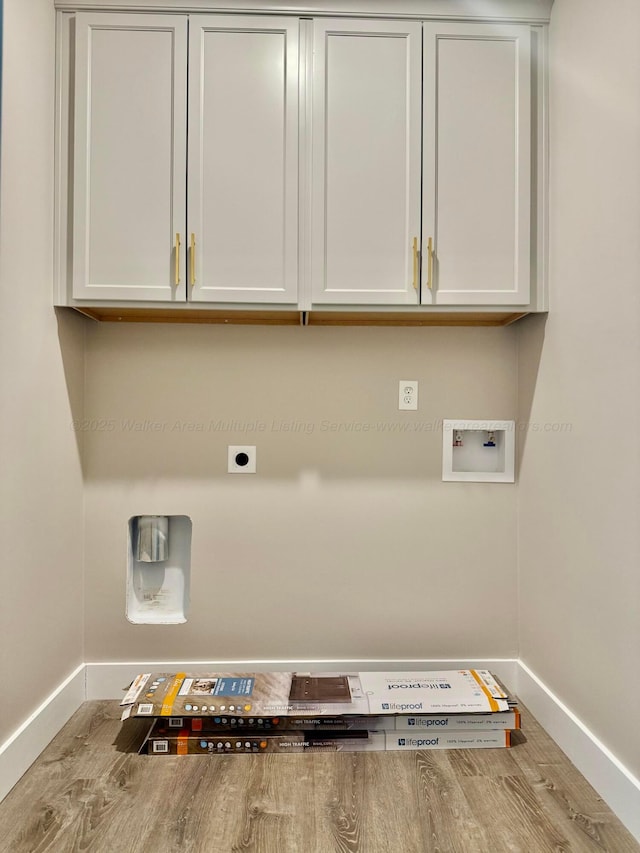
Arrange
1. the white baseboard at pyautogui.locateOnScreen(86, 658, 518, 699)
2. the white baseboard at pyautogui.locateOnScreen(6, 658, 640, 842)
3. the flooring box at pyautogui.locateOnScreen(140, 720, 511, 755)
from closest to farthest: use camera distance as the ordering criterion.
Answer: the white baseboard at pyautogui.locateOnScreen(6, 658, 640, 842), the flooring box at pyautogui.locateOnScreen(140, 720, 511, 755), the white baseboard at pyautogui.locateOnScreen(86, 658, 518, 699)

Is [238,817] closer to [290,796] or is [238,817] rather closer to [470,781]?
[290,796]

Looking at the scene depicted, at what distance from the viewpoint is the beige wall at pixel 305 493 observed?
2.09 meters

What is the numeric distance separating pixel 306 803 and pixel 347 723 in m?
0.29

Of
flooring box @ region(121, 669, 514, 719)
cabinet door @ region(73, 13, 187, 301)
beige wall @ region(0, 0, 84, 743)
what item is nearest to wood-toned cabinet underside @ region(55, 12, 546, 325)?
cabinet door @ region(73, 13, 187, 301)

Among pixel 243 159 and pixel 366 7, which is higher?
pixel 366 7

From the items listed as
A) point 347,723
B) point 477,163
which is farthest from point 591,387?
point 347,723

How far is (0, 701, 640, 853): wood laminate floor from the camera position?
1.35m

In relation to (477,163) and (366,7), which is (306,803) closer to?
(477,163)

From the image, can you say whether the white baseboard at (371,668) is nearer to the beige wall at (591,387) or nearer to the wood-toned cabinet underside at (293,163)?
the beige wall at (591,387)

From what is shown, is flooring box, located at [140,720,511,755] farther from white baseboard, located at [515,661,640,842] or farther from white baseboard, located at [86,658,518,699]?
white baseboard, located at [86,658,518,699]

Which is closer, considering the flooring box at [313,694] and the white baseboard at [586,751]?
the white baseboard at [586,751]

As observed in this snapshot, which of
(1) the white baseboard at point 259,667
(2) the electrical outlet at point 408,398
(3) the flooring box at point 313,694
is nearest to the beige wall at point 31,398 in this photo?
(1) the white baseboard at point 259,667

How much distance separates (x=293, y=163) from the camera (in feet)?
5.90

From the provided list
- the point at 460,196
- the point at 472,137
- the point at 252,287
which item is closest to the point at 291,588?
the point at 252,287
